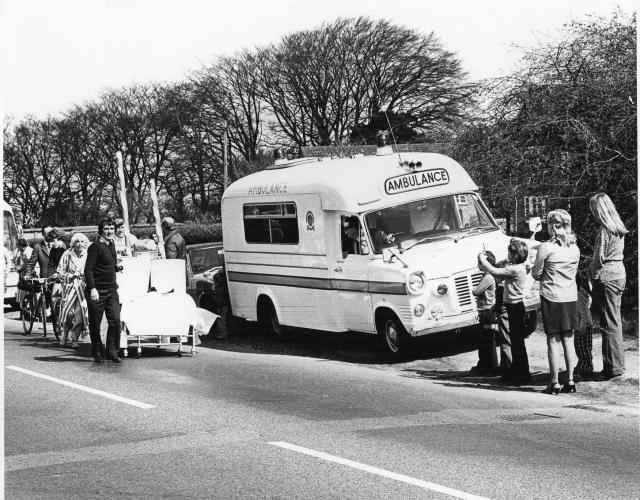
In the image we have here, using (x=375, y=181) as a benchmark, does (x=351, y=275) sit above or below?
below

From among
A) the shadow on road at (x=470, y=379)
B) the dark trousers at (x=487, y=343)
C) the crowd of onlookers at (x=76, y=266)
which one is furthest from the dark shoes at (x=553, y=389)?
the crowd of onlookers at (x=76, y=266)

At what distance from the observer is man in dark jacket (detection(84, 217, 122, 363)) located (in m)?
13.3

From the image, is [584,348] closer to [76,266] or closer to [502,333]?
[502,333]

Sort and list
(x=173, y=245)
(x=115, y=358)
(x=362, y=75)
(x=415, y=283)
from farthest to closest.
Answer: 1. (x=362, y=75)
2. (x=173, y=245)
3. (x=115, y=358)
4. (x=415, y=283)

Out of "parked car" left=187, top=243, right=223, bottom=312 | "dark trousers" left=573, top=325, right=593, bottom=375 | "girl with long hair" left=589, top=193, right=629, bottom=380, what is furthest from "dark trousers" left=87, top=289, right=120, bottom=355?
"girl with long hair" left=589, top=193, right=629, bottom=380

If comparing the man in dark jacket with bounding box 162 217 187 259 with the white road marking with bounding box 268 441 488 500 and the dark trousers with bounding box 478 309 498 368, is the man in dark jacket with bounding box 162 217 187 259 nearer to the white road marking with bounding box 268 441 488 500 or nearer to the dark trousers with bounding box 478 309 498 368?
the dark trousers with bounding box 478 309 498 368

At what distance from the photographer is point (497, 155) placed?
17.6 meters

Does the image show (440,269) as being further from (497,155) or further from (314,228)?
(497,155)

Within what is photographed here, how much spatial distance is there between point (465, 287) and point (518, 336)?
7.33 feet

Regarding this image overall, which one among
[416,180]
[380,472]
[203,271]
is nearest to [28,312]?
[203,271]

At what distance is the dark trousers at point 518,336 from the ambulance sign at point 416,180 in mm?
3466

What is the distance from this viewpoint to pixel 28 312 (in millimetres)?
18500

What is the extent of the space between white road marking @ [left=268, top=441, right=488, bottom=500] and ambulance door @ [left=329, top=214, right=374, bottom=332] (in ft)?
19.2

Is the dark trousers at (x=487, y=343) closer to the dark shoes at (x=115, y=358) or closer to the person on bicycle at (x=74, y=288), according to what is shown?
the dark shoes at (x=115, y=358)
